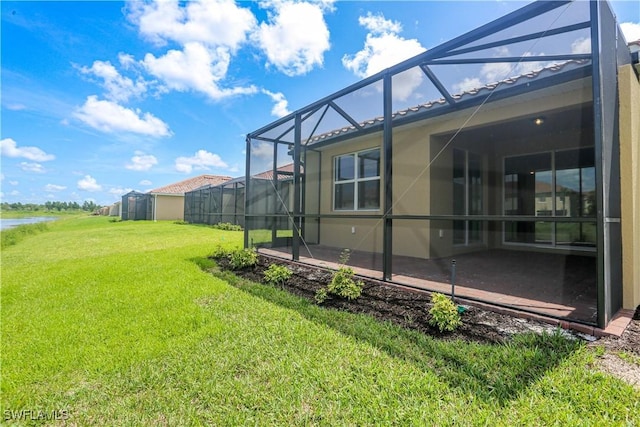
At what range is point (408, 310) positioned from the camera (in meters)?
3.16

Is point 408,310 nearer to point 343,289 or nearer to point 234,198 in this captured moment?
point 343,289

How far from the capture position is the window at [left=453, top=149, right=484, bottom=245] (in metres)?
6.55

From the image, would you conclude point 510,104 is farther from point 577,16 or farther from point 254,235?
point 254,235

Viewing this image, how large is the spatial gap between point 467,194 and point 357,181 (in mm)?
2657

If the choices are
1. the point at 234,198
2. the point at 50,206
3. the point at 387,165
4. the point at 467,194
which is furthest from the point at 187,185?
the point at 50,206

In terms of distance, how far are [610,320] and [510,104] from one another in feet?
12.3

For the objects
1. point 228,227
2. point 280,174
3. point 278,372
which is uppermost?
point 280,174

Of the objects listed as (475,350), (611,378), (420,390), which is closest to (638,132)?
(611,378)

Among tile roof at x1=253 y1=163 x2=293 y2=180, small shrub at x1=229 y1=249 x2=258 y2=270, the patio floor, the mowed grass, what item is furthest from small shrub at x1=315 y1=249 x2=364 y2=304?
tile roof at x1=253 y1=163 x2=293 y2=180

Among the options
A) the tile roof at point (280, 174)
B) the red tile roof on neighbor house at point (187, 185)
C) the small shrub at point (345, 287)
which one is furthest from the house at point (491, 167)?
the red tile roof on neighbor house at point (187, 185)

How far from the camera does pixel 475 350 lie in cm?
224

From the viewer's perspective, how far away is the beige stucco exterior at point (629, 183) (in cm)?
288

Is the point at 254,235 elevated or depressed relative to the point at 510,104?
depressed

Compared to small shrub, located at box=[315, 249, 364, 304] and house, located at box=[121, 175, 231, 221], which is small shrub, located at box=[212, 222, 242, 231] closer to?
house, located at box=[121, 175, 231, 221]
